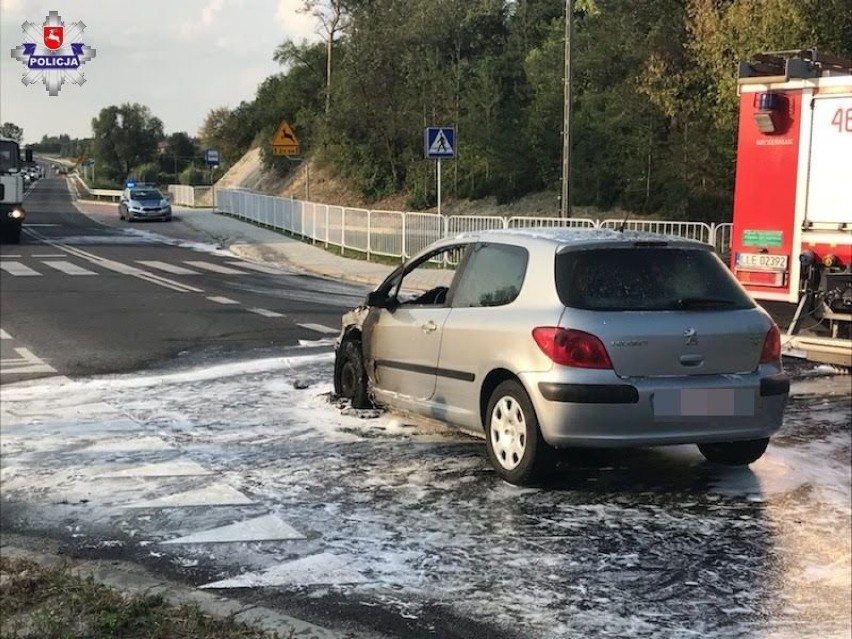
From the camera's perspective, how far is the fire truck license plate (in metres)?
9.66

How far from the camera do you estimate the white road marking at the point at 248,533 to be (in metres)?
5.08

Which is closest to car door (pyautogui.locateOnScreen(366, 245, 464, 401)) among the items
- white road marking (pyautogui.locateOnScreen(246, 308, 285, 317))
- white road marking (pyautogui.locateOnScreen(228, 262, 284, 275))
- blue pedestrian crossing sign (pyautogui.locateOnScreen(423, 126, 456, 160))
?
white road marking (pyautogui.locateOnScreen(246, 308, 285, 317))

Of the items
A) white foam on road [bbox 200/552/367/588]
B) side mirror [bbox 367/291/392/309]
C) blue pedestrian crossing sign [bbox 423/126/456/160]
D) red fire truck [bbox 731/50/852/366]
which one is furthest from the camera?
blue pedestrian crossing sign [bbox 423/126/456/160]

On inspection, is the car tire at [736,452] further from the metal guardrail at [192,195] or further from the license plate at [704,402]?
the metal guardrail at [192,195]

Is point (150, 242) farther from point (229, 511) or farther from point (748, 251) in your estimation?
point (229, 511)

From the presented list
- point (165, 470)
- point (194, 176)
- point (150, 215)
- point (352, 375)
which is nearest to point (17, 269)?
point (352, 375)

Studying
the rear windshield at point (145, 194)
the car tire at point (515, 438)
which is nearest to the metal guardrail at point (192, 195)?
the rear windshield at point (145, 194)

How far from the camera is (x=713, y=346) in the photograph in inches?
227

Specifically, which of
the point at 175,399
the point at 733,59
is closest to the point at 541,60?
the point at 733,59

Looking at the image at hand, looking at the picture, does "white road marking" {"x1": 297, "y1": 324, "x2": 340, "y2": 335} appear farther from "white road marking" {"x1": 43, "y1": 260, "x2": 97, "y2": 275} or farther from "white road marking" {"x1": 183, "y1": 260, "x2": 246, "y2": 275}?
"white road marking" {"x1": 43, "y1": 260, "x2": 97, "y2": 275}

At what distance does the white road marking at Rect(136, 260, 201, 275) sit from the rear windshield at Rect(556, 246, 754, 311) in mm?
15692

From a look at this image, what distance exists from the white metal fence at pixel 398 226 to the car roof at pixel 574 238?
8735 mm

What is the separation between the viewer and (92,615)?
155 inches

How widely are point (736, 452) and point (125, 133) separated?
26.2ft
